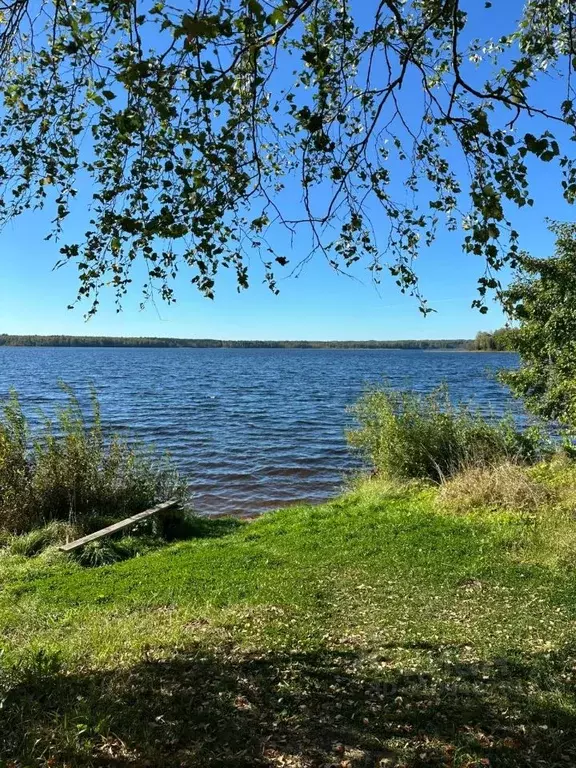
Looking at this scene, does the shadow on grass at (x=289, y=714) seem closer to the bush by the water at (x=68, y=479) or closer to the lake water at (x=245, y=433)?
the bush by the water at (x=68, y=479)

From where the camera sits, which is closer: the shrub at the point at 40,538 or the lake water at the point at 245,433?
the shrub at the point at 40,538

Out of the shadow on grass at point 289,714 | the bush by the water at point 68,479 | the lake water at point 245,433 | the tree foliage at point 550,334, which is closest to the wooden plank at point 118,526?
the bush by the water at point 68,479

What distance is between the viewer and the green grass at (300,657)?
3141 mm

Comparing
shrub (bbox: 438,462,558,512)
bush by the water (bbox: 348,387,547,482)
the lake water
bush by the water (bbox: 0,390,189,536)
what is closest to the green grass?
shrub (bbox: 438,462,558,512)

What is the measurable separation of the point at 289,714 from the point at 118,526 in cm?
698

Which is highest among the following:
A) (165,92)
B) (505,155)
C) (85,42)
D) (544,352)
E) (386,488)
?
(85,42)

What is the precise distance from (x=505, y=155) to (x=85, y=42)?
2916 millimetres

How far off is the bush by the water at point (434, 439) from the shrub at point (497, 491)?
A: 1.44 meters

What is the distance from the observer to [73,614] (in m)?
5.89

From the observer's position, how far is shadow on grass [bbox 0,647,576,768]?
3.04m

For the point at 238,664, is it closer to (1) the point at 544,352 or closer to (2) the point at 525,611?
(2) the point at 525,611

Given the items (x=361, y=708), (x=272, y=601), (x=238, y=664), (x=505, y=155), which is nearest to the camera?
(x=361, y=708)

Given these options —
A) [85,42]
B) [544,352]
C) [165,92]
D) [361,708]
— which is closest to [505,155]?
[165,92]

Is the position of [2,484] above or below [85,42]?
below
